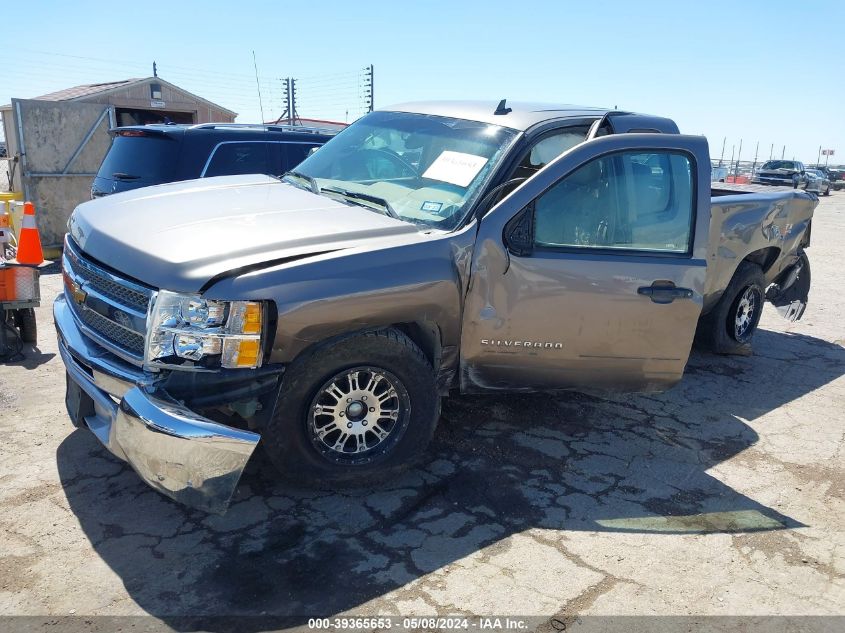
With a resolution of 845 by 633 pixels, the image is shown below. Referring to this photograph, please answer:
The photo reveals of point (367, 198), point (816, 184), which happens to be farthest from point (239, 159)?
point (816, 184)

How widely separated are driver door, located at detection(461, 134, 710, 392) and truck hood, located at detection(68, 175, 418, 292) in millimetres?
622

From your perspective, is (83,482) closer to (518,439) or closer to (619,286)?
(518,439)

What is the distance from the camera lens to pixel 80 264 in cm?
368

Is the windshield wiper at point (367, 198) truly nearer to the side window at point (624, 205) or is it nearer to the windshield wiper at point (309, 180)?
the windshield wiper at point (309, 180)

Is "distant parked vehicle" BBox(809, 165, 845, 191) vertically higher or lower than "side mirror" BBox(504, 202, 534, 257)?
lower

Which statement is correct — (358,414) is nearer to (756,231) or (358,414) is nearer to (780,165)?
(756,231)

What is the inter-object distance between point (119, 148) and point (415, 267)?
5224 mm

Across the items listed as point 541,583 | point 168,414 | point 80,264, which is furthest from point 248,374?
point 541,583

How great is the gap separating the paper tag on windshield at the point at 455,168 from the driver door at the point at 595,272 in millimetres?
331

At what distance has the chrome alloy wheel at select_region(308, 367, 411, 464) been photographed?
3.57 m

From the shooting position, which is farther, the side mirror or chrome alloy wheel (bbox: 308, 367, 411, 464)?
the side mirror

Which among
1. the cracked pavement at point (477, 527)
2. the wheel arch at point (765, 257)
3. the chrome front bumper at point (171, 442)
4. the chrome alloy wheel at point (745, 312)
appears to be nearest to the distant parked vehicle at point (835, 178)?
the wheel arch at point (765, 257)

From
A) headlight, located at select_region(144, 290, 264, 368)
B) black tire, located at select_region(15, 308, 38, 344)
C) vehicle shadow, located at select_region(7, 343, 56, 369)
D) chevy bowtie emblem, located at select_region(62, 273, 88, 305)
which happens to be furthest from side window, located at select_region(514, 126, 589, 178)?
black tire, located at select_region(15, 308, 38, 344)

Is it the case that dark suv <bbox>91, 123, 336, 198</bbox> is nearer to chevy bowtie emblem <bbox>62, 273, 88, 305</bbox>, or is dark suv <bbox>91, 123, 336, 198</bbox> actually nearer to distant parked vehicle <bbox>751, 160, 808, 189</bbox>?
chevy bowtie emblem <bbox>62, 273, 88, 305</bbox>
